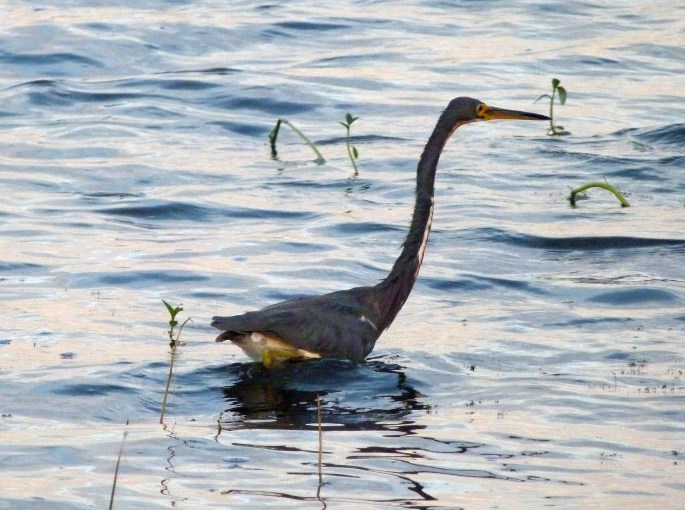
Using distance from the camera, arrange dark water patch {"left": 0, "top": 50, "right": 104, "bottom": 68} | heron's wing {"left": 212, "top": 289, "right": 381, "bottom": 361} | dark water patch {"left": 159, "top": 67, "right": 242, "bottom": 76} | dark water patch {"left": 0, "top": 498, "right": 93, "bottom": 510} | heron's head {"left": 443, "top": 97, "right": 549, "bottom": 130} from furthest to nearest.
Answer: dark water patch {"left": 0, "top": 50, "right": 104, "bottom": 68} → dark water patch {"left": 159, "top": 67, "right": 242, "bottom": 76} → heron's head {"left": 443, "top": 97, "right": 549, "bottom": 130} → heron's wing {"left": 212, "top": 289, "right": 381, "bottom": 361} → dark water patch {"left": 0, "top": 498, "right": 93, "bottom": 510}

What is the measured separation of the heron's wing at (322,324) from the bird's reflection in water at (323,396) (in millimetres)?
134

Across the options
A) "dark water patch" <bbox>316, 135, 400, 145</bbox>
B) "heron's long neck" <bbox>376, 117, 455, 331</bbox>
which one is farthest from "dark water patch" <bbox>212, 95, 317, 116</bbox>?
"heron's long neck" <bbox>376, 117, 455, 331</bbox>

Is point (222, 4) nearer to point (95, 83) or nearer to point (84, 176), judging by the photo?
point (95, 83)

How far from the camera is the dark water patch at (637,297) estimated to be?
9.97m

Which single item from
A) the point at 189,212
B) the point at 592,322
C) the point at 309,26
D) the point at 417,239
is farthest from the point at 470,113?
the point at 309,26

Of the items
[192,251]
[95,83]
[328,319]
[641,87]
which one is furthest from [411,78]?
[328,319]

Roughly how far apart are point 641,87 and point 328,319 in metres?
10.4

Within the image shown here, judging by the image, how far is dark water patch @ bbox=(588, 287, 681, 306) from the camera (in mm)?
9969

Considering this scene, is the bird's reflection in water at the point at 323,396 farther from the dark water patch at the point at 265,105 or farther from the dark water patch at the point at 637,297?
the dark water patch at the point at 265,105

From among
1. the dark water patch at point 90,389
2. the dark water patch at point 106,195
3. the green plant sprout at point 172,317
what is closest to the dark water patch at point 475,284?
the green plant sprout at point 172,317

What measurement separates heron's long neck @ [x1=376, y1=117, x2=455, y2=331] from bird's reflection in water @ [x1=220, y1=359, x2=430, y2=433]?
0.55 m

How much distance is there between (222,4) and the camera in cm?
2223

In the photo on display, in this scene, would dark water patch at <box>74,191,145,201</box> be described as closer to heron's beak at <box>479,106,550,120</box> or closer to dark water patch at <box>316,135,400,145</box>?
dark water patch at <box>316,135,400,145</box>

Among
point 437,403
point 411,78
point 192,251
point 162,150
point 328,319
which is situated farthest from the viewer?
point 411,78
